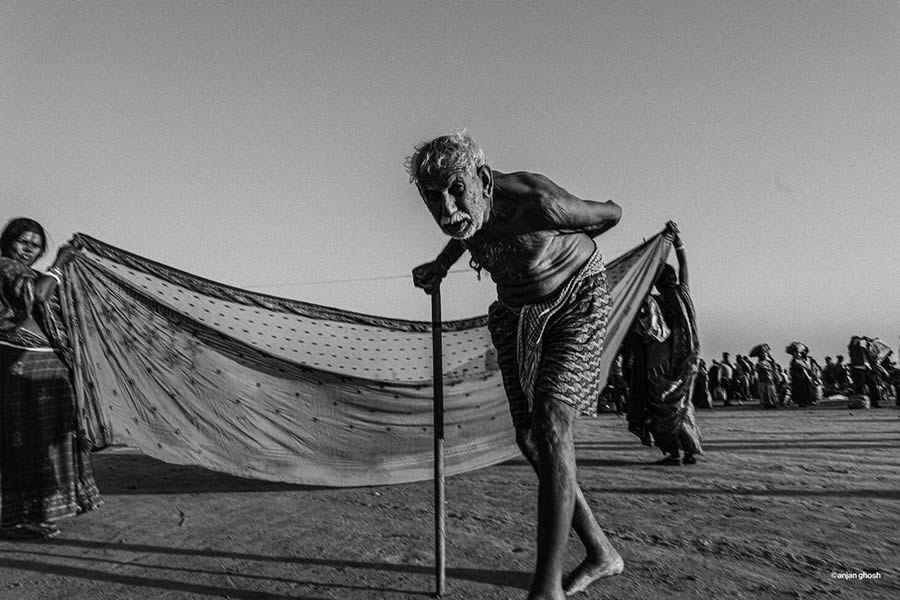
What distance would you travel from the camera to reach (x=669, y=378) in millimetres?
6762

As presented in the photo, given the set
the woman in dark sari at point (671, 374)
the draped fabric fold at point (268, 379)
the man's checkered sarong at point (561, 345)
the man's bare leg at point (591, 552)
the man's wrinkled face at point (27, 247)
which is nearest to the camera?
the man's checkered sarong at point (561, 345)

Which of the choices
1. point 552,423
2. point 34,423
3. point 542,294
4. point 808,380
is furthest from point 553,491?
point 808,380

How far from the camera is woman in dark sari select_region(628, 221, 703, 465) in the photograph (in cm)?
650

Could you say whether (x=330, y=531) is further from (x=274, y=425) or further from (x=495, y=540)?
(x=274, y=425)

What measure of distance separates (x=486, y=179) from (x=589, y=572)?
5.65 feet

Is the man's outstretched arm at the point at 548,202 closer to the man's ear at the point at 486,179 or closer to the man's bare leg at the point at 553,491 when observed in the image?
the man's ear at the point at 486,179

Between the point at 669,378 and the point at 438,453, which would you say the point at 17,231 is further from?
the point at 669,378

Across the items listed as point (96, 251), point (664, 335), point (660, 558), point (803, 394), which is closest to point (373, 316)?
point (96, 251)

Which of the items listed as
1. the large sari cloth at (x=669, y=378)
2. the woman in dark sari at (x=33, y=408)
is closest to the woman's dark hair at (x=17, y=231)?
the woman in dark sari at (x=33, y=408)

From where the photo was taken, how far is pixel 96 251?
199 inches

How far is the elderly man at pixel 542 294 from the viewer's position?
8.06 ft

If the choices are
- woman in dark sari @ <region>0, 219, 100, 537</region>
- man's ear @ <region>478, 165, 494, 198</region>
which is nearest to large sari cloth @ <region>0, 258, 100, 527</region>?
woman in dark sari @ <region>0, 219, 100, 537</region>

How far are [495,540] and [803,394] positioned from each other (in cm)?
2033

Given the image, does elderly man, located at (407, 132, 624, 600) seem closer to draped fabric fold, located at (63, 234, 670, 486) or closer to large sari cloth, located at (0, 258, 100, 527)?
draped fabric fold, located at (63, 234, 670, 486)
